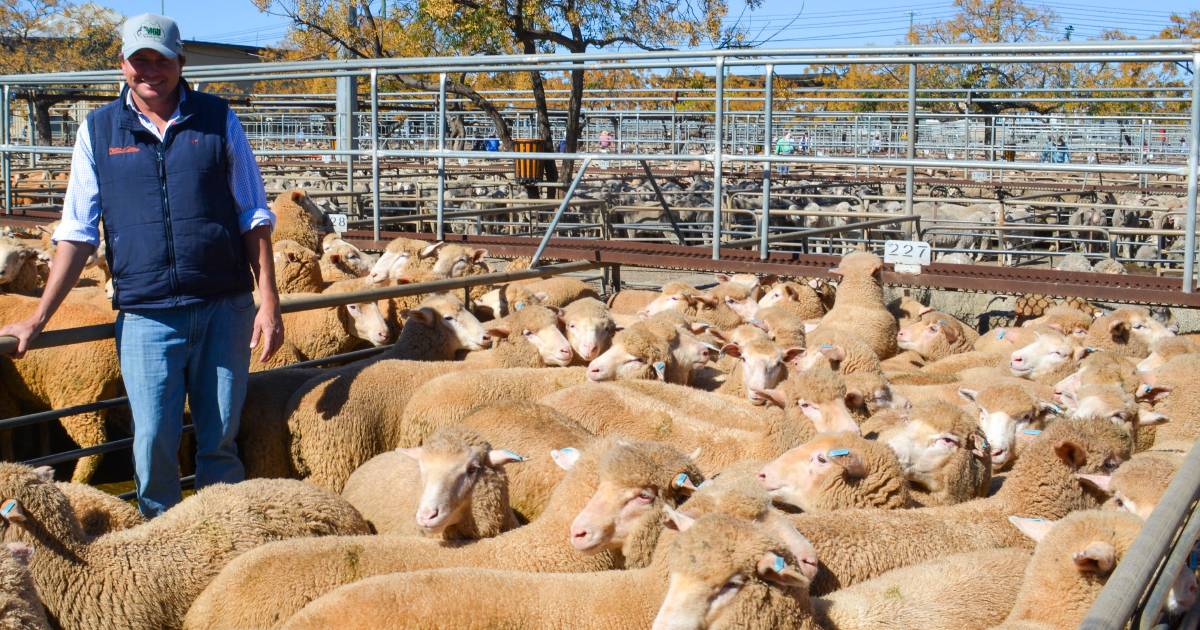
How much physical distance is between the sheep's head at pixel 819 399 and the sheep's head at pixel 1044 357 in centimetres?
173

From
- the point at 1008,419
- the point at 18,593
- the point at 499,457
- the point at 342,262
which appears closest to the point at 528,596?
the point at 499,457

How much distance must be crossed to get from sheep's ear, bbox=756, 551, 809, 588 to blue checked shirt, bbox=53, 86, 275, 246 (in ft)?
7.14

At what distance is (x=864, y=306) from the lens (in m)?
7.19

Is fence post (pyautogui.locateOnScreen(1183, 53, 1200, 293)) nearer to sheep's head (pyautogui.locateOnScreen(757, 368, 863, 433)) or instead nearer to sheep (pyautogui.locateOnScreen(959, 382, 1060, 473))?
sheep (pyautogui.locateOnScreen(959, 382, 1060, 473))

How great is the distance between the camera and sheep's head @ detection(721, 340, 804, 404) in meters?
5.36

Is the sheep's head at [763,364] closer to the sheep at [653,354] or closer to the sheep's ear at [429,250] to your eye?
the sheep at [653,354]

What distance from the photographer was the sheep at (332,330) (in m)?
6.30

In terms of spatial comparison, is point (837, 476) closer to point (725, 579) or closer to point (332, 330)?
point (725, 579)

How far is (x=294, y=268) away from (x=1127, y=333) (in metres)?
4.89

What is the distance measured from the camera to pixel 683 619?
2514 mm

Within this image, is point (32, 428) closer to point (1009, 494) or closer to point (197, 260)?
point (197, 260)

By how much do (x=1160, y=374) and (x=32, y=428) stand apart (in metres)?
5.39

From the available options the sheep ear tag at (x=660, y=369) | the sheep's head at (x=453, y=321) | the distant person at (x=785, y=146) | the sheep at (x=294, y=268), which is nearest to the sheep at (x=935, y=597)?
the sheep ear tag at (x=660, y=369)

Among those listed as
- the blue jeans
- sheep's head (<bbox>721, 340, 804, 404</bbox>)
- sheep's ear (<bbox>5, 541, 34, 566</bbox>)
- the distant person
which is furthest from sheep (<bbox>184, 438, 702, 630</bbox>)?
the distant person
